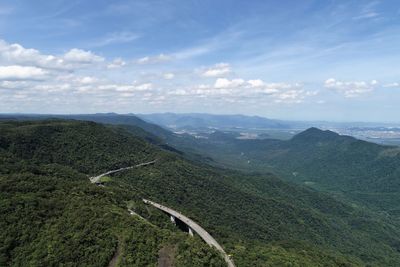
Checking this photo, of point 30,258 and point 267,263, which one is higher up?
point 30,258

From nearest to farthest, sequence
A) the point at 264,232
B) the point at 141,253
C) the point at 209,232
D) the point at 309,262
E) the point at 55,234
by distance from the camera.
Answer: the point at 141,253 < the point at 55,234 < the point at 309,262 < the point at 209,232 < the point at 264,232

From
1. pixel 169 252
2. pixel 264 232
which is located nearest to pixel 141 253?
pixel 169 252

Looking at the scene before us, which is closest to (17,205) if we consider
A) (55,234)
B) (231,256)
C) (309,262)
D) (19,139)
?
(55,234)

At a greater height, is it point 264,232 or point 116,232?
point 116,232

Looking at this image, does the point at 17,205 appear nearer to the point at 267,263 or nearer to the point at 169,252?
the point at 169,252

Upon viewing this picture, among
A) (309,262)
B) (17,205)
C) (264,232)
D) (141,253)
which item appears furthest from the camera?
(264,232)

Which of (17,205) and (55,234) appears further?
(17,205)

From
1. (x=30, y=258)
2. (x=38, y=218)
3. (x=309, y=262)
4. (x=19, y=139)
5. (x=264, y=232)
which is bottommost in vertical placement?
(x=264, y=232)

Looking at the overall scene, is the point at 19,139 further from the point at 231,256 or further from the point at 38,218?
the point at 231,256

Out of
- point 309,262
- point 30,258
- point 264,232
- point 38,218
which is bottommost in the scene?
point 264,232

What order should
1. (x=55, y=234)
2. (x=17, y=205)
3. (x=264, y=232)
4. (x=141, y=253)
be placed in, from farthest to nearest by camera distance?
(x=264, y=232)
(x=17, y=205)
(x=55, y=234)
(x=141, y=253)
